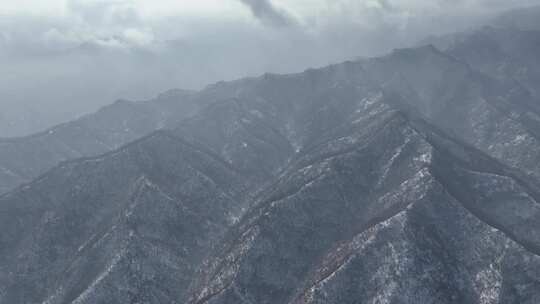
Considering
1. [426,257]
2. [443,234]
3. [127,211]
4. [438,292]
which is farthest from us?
[127,211]

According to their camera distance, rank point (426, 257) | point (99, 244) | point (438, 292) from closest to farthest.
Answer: point (438, 292) < point (426, 257) < point (99, 244)

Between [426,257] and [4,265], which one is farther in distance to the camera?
[4,265]

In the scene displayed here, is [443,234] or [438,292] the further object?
[443,234]

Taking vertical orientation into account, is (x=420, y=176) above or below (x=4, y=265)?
above

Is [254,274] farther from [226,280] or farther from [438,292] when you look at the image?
[438,292]

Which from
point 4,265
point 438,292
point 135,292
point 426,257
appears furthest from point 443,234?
point 4,265

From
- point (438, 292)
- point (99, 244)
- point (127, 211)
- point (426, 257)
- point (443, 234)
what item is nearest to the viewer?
point (438, 292)

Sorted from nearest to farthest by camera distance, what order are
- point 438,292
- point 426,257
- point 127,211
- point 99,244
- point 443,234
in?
point 438,292, point 426,257, point 443,234, point 99,244, point 127,211

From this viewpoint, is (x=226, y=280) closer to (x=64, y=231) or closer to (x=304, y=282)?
(x=304, y=282)

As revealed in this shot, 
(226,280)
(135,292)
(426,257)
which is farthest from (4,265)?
(426,257)
